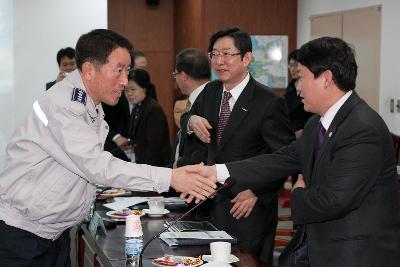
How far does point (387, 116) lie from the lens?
20.9ft

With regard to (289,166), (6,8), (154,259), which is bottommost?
(154,259)

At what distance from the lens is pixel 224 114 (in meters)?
3.67

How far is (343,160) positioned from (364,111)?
8.5 inches

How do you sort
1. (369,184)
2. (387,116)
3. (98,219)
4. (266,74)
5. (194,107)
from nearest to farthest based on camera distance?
(369,184)
(98,219)
(194,107)
(387,116)
(266,74)

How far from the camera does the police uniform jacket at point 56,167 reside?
101 inches

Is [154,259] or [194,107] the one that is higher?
[194,107]

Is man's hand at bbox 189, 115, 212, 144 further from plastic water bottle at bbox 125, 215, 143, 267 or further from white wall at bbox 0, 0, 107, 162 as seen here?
white wall at bbox 0, 0, 107, 162

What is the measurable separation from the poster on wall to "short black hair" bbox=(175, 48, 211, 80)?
13.4ft

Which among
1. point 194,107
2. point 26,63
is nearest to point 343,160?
point 194,107

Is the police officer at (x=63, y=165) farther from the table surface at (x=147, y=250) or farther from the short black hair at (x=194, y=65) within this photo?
the short black hair at (x=194, y=65)

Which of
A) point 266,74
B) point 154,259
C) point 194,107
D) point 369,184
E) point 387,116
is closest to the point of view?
point 369,184

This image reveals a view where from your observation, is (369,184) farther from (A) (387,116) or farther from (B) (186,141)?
(A) (387,116)

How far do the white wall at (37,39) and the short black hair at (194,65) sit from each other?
8.94 feet

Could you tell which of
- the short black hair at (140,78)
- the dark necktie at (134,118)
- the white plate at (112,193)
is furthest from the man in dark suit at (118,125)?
the white plate at (112,193)
